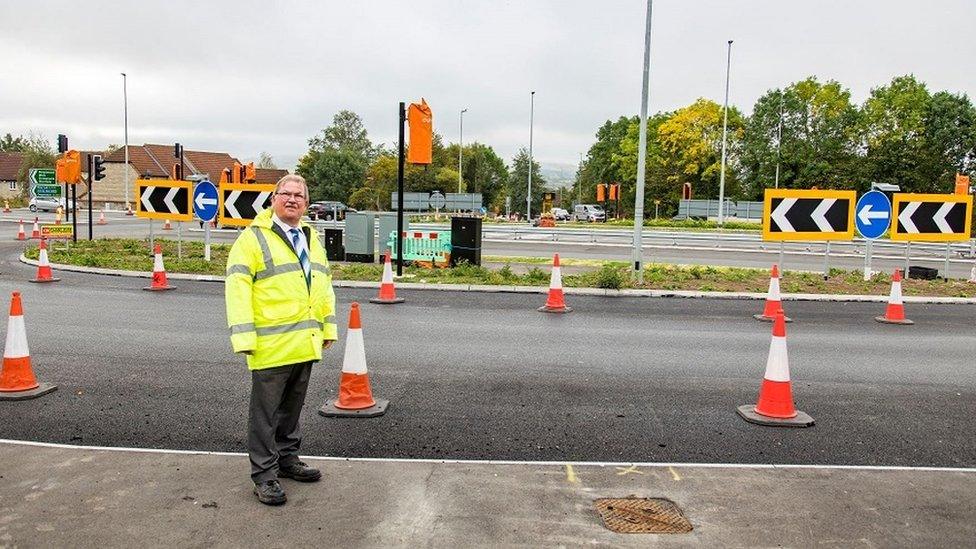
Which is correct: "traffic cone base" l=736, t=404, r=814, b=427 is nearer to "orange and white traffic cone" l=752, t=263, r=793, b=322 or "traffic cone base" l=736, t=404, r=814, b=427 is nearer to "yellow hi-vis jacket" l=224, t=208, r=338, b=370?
"yellow hi-vis jacket" l=224, t=208, r=338, b=370

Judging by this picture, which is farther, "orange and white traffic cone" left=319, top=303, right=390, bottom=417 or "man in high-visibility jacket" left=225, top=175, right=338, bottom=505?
"orange and white traffic cone" left=319, top=303, right=390, bottom=417

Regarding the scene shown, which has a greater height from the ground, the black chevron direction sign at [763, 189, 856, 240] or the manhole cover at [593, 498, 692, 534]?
the black chevron direction sign at [763, 189, 856, 240]

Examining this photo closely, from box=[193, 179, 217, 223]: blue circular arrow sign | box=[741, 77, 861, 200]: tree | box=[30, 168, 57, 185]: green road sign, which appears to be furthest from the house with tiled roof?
box=[193, 179, 217, 223]: blue circular arrow sign

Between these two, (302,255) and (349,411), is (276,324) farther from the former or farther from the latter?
(349,411)

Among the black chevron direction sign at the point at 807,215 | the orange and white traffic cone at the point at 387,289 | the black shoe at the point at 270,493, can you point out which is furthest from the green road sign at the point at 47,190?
the black shoe at the point at 270,493

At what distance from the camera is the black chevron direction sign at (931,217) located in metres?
16.0

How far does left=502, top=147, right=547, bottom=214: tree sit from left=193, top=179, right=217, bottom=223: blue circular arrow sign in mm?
80372

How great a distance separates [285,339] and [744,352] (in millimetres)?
6134

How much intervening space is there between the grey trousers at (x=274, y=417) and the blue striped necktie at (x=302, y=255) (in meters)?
0.52

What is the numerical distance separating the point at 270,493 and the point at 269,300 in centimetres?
108

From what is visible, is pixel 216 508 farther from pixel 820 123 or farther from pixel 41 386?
pixel 820 123

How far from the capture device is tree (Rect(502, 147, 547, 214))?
98.9 m

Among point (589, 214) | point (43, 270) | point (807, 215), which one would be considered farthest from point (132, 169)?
point (807, 215)

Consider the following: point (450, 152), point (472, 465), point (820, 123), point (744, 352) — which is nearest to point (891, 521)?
point (472, 465)
